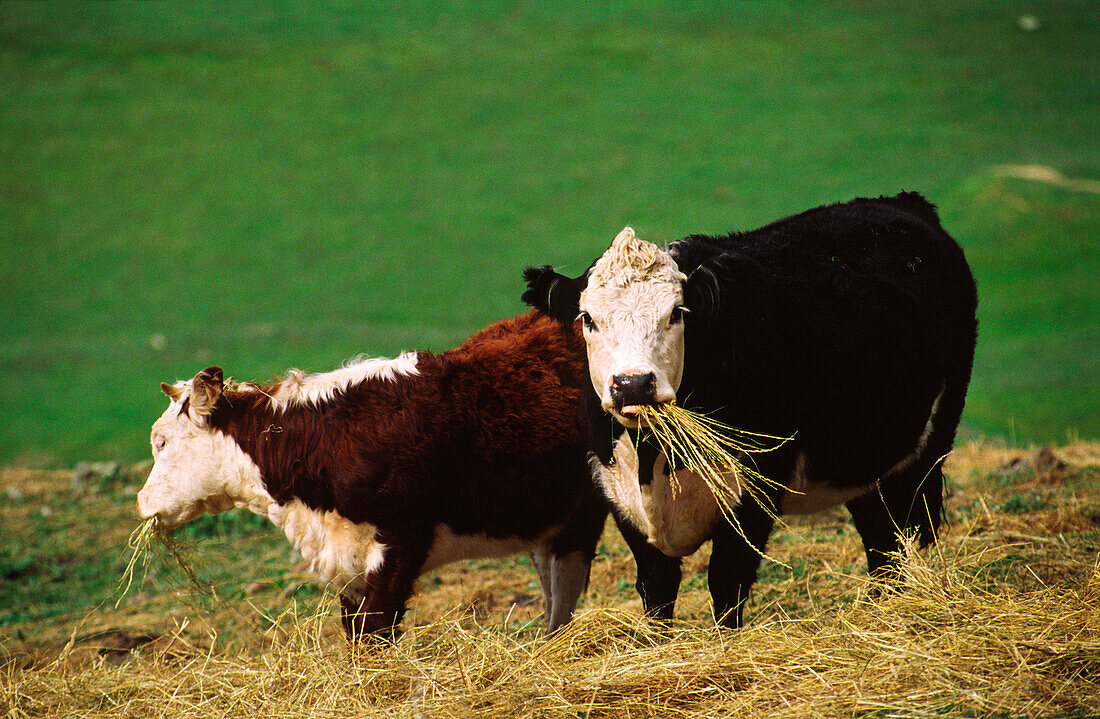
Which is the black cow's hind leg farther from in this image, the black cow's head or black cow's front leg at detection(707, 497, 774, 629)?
the black cow's head

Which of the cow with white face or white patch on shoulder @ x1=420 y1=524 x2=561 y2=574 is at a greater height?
the cow with white face

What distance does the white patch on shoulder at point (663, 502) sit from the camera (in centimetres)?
479

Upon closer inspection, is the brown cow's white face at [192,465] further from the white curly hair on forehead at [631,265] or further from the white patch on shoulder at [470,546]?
the white curly hair on forehead at [631,265]

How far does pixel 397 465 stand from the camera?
5605 mm

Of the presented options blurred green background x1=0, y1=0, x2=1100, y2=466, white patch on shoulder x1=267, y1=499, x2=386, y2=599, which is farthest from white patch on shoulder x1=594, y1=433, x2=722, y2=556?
blurred green background x1=0, y1=0, x2=1100, y2=466

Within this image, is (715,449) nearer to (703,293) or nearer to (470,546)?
(703,293)

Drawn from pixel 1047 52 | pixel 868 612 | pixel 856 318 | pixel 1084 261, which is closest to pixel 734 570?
pixel 868 612

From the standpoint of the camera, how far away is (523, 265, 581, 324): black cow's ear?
16.2 feet

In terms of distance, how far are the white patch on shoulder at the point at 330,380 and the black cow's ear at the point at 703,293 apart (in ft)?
6.48

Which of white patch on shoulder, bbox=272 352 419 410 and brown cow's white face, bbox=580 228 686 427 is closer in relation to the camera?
brown cow's white face, bbox=580 228 686 427

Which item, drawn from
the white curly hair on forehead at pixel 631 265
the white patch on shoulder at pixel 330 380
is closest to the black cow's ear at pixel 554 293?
the white curly hair on forehead at pixel 631 265

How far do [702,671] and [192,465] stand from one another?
3.18 meters

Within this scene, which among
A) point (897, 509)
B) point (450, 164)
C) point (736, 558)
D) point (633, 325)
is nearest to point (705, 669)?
point (736, 558)

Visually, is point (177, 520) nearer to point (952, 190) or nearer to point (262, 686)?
point (262, 686)
